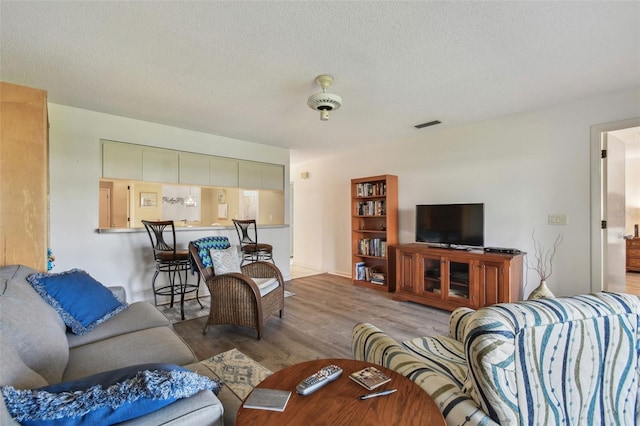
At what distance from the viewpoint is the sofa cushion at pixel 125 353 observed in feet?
4.68

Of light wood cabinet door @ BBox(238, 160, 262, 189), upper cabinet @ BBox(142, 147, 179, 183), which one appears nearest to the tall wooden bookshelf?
light wood cabinet door @ BBox(238, 160, 262, 189)

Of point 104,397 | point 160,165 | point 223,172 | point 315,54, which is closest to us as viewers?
point 104,397

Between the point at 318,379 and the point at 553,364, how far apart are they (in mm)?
734

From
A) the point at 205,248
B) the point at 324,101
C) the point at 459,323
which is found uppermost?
the point at 324,101

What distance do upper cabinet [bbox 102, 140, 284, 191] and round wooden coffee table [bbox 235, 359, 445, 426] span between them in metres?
3.57

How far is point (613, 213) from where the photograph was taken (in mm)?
3082

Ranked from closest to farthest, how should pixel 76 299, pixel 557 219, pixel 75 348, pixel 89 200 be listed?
pixel 75 348
pixel 76 299
pixel 557 219
pixel 89 200

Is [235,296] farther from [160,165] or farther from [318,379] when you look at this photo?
[160,165]

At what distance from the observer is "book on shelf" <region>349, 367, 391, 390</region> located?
3.51ft

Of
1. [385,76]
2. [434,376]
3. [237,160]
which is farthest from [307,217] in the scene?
[434,376]

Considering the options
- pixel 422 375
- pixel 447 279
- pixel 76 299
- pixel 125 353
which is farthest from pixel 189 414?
pixel 447 279

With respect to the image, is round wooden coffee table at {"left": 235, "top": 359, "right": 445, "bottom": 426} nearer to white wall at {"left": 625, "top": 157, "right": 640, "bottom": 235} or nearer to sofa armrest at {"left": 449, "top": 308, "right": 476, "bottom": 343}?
sofa armrest at {"left": 449, "top": 308, "right": 476, "bottom": 343}

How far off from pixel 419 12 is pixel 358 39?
42 cm

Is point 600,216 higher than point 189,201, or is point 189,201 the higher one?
point 189,201
